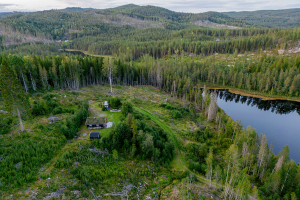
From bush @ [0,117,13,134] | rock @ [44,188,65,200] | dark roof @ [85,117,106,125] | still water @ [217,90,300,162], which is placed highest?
bush @ [0,117,13,134]

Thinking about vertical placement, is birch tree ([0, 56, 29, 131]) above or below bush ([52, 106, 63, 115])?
above

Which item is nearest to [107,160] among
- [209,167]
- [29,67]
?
[209,167]

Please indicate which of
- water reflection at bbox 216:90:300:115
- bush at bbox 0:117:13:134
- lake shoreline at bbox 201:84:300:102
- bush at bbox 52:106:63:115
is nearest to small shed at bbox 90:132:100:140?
bush at bbox 52:106:63:115

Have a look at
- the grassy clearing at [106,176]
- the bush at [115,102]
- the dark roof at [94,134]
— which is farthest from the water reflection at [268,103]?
the dark roof at [94,134]

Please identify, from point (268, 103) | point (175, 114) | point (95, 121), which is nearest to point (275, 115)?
point (268, 103)

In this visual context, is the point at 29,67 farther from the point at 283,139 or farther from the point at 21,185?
the point at 283,139

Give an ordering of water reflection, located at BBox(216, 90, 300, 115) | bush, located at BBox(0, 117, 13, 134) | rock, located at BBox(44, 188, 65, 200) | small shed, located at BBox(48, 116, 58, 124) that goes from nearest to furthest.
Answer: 1. rock, located at BBox(44, 188, 65, 200)
2. bush, located at BBox(0, 117, 13, 134)
3. small shed, located at BBox(48, 116, 58, 124)
4. water reflection, located at BBox(216, 90, 300, 115)

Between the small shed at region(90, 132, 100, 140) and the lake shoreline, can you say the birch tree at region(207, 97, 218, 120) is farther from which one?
the lake shoreline
